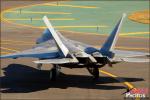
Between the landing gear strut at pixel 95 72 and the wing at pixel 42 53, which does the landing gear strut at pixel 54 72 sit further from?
the landing gear strut at pixel 95 72

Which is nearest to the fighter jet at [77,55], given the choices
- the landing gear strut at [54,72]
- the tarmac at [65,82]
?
the landing gear strut at [54,72]

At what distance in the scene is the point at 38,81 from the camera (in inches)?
1048

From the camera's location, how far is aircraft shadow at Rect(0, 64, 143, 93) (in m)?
25.1

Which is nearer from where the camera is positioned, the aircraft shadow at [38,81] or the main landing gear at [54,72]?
the aircraft shadow at [38,81]

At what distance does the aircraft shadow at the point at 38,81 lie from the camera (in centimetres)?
2514

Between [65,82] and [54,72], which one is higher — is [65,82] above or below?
below

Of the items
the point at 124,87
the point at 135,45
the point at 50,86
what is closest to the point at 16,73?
the point at 50,86

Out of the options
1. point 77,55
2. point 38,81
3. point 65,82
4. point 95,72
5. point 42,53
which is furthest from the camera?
point 95,72

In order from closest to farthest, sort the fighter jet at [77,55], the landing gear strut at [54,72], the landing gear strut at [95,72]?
1. the fighter jet at [77,55]
2. the landing gear strut at [54,72]
3. the landing gear strut at [95,72]

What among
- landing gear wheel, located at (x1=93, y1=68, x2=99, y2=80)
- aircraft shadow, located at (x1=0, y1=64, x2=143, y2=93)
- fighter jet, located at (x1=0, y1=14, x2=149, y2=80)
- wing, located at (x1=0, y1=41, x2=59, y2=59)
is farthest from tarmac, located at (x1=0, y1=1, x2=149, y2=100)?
wing, located at (x1=0, y1=41, x2=59, y2=59)

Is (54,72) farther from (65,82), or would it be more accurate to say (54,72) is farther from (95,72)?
(95,72)

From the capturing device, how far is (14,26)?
159 ft

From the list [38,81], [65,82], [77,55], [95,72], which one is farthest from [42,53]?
[95,72]

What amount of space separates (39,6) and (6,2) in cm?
744
